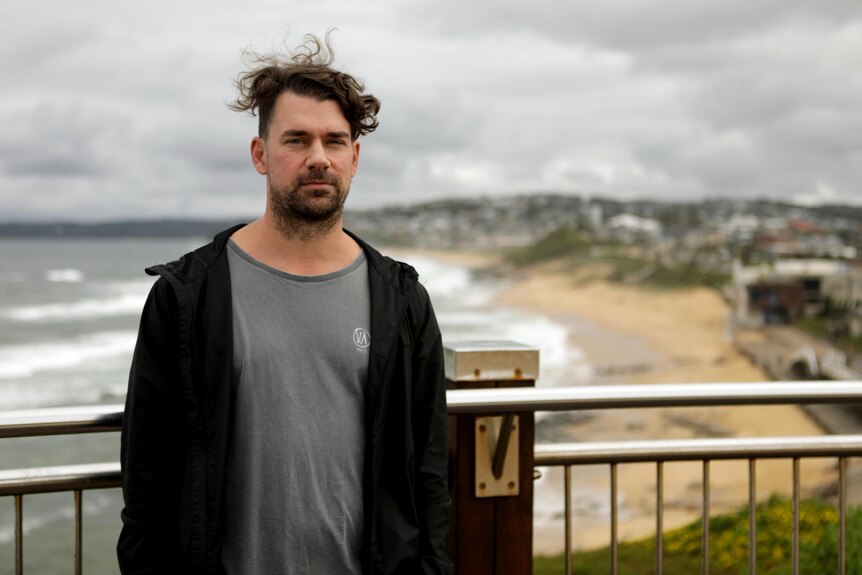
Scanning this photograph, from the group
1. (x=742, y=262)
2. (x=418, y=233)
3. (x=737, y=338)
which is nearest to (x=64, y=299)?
(x=737, y=338)

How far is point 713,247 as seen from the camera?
299 ft

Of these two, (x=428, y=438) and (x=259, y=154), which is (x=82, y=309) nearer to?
(x=259, y=154)

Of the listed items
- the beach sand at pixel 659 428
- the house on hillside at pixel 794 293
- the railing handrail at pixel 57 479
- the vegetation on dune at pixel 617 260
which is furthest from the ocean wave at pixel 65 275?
the railing handrail at pixel 57 479

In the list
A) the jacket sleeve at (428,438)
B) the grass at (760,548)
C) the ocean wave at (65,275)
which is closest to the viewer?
the jacket sleeve at (428,438)

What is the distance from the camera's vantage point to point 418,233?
402 ft

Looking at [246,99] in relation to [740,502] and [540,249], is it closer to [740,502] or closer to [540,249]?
[740,502]

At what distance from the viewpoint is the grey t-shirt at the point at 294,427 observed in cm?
195

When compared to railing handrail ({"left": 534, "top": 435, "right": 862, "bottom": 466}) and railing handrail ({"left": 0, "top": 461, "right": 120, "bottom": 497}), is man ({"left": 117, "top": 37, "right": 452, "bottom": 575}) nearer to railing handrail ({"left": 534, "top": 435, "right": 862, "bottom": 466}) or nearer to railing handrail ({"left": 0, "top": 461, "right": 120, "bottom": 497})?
railing handrail ({"left": 0, "top": 461, "right": 120, "bottom": 497})

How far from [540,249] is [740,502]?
297 feet

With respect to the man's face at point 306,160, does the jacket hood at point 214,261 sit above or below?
below

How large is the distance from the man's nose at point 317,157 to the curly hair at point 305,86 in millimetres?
111

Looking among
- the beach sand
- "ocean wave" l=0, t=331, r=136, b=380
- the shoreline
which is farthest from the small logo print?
"ocean wave" l=0, t=331, r=136, b=380

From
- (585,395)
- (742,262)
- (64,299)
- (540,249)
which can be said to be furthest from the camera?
(540,249)

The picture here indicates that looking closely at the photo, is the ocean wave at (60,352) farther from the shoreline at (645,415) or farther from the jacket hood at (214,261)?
the jacket hood at (214,261)
